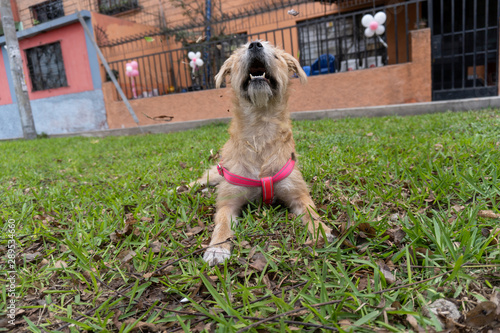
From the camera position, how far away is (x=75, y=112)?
1234cm

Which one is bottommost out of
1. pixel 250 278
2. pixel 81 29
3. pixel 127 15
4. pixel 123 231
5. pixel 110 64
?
pixel 250 278

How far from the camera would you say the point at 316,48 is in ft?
34.4

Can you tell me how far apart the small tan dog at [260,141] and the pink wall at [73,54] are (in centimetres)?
1111

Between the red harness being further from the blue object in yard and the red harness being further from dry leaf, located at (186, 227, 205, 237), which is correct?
the blue object in yard

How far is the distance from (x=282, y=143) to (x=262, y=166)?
0.88ft

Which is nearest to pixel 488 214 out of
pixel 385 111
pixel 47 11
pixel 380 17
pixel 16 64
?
pixel 385 111

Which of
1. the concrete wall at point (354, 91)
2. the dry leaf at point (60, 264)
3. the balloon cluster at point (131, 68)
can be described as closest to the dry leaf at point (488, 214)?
the dry leaf at point (60, 264)

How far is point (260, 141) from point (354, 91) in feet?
20.6

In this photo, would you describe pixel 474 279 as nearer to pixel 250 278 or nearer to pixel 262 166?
pixel 250 278

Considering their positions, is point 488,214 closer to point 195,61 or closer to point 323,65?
point 323,65

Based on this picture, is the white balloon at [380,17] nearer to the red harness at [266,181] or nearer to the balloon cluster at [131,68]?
the red harness at [266,181]

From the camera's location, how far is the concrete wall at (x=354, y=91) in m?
7.16

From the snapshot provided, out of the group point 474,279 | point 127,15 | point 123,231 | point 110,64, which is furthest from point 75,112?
point 474,279

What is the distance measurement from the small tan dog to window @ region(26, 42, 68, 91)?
1254cm
